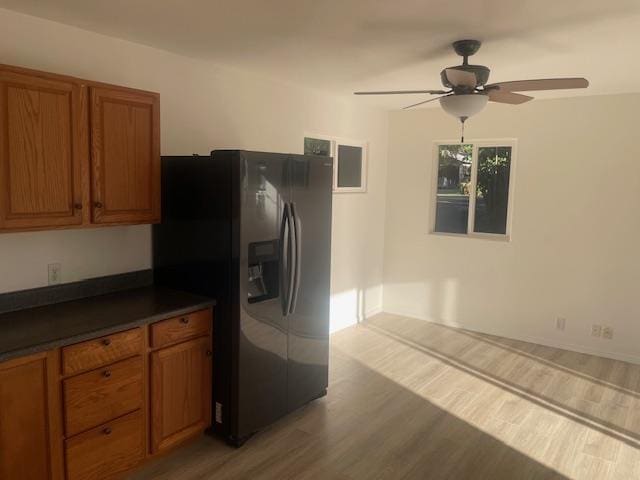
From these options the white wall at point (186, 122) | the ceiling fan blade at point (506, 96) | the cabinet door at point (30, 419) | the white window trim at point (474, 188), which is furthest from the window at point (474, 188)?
the cabinet door at point (30, 419)

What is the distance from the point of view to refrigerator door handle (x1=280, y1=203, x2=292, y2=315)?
316 centimetres

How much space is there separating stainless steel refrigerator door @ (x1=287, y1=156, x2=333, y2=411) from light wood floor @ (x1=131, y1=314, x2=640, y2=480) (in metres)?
0.27

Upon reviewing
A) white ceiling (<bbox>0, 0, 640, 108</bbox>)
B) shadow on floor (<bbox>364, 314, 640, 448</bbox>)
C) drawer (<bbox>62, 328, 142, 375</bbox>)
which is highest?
white ceiling (<bbox>0, 0, 640, 108</bbox>)

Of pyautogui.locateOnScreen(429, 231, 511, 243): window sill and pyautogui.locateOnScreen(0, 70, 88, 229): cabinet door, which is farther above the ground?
pyautogui.locateOnScreen(0, 70, 88, 229): cabinet door

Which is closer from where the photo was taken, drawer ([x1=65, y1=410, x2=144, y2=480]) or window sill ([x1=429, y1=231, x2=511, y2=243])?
drawer ([x1=65, y1=410, x2=144, y2=480])

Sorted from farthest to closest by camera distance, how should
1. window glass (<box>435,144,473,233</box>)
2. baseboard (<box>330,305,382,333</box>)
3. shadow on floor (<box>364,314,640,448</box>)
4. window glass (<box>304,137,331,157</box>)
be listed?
1. window glass (<box>435,144,473,233</box>)
2. baseboard (<box>330,305,382,333</box>)
3. window glass (<box>304,137,331,157</box>)
4. shadow on floor (<box>364,314,640,448</box>)

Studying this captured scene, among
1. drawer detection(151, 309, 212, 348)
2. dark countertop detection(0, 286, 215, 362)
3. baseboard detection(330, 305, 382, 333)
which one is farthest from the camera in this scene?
baseboard detection(330, 305, 382, 333)

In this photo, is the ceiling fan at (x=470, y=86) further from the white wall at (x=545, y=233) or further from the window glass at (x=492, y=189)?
the window glass at (x=492, y=189)

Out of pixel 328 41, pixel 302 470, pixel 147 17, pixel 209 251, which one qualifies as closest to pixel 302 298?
pixel 209 251

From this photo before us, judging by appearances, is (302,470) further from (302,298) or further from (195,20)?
(195,20)

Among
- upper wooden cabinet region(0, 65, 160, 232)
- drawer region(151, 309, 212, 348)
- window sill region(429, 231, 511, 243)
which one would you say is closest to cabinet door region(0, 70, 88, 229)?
upper wooden cabinet region(0, 65, 160, 232)

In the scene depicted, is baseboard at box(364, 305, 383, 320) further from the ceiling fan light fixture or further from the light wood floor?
the ceiling fan light fixture

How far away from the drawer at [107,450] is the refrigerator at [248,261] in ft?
1.79

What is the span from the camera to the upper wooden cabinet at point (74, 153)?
91.0 inches
